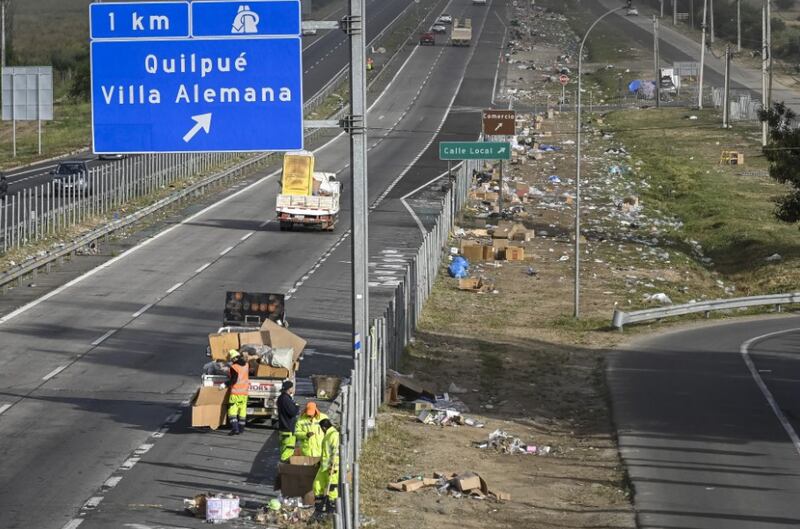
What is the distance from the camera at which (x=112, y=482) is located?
20.3 m

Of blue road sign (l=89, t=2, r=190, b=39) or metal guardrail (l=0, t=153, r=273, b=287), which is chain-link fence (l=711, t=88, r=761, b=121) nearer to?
metal guardrail (l=0, t=153, r=273, b=287)

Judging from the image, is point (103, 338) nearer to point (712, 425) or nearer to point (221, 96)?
point (221, 96)

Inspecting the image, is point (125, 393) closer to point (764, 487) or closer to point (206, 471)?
point (206, 471)

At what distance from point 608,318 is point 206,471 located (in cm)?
2151

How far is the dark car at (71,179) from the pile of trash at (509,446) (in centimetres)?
2602

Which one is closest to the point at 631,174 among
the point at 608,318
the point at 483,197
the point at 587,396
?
the point at 483,197

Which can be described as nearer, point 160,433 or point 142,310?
point 160,433

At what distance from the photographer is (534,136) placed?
81375 millimetres

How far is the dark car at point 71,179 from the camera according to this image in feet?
163

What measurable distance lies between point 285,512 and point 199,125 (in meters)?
5.80

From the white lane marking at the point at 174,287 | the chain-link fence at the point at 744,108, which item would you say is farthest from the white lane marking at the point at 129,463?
the chain-link fence at the point at 744,108

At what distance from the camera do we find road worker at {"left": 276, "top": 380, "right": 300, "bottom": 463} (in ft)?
65.8

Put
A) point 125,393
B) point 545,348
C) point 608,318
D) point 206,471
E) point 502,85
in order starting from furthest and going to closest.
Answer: point 502,85, point 608,318, point 545,348, point 125,393, point 206,471

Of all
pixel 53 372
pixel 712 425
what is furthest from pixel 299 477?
pixel 53 372
